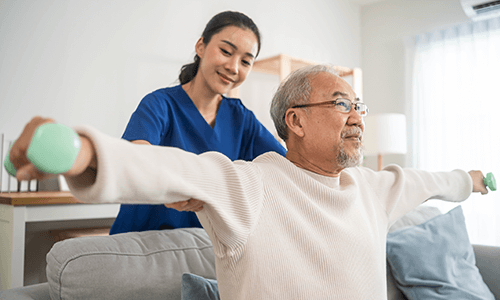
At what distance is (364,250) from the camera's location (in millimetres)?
1026

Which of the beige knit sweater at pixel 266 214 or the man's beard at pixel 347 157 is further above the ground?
the man's beard at pixel 347 157

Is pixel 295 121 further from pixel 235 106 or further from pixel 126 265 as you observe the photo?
pixel 126 265

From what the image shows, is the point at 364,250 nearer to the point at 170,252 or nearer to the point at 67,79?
the point at 170,252

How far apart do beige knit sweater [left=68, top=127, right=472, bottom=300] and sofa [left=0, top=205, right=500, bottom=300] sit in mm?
219

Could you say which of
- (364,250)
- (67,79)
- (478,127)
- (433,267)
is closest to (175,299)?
(364,250)

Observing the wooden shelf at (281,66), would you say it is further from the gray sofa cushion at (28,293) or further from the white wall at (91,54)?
the gray sofa cushion at (28,293)

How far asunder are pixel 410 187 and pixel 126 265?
0.97 metres

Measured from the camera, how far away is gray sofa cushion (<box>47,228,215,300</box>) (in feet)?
3.06

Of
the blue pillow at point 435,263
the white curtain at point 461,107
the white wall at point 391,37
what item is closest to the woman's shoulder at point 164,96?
the blue pillow at point 435,263

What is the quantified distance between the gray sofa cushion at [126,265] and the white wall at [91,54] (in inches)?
72.7

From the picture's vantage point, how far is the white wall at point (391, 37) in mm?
4125

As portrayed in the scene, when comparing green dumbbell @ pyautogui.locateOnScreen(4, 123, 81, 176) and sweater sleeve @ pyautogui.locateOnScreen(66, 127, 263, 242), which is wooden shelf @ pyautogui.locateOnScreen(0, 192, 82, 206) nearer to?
sweater sleeve @ pyautogui.locateOnScreen(66, 127, 263, 242)

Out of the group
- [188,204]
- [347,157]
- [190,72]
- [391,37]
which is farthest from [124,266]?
[391,37]

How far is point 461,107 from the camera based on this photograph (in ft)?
12.6
